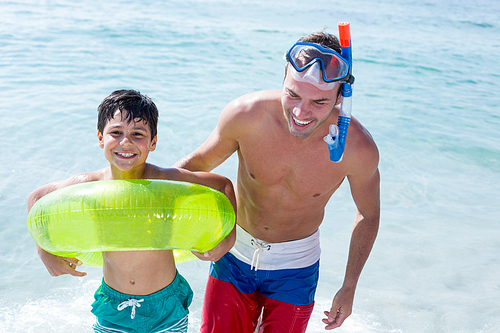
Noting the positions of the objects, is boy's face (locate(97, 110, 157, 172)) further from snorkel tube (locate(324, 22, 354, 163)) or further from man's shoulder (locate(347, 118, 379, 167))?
man's shoulder (locate(347, 118, 379, 167))

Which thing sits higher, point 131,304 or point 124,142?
point 124,142

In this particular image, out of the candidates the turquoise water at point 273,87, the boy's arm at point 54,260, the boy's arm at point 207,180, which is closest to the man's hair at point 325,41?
the boy's arm at point 207,180

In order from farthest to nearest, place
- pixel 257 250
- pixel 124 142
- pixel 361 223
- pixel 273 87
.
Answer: pixel 273 87 < pixel 361 223 < pixel 257 250 < pixel 124 142

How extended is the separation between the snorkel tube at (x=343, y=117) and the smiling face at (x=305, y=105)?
0.06 meters

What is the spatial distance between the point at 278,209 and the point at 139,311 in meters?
0.91

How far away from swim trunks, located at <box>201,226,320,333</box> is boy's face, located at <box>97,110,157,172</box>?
0.89 m

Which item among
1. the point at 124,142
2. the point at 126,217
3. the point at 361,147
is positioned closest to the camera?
the point at 126,217

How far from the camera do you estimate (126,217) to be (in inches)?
73.7

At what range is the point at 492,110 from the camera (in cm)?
930

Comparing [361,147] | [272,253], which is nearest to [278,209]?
[272,253]

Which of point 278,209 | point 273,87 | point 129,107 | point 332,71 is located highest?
point 332,71

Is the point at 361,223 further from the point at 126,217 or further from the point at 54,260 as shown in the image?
the point at 54,260

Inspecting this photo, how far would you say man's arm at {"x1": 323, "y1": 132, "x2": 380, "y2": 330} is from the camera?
255cm

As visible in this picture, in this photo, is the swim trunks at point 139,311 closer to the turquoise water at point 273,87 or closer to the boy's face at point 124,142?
the boy's face at point 124,142
